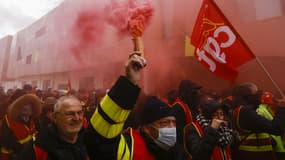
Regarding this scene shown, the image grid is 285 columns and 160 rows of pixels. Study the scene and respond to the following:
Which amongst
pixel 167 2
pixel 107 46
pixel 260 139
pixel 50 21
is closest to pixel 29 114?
pixel 260 139

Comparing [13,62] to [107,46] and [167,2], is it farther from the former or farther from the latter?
[167,2]

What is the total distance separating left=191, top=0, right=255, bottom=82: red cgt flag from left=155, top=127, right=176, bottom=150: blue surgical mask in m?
2.31

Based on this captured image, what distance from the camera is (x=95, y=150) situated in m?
1.39

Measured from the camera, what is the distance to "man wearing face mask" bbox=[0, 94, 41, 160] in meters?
3.30

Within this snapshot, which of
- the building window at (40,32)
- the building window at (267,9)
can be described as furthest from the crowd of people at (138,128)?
the building window at (40,32)

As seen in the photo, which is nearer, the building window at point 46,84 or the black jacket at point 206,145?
the black jacket at point 206,145

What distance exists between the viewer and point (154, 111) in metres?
2.10

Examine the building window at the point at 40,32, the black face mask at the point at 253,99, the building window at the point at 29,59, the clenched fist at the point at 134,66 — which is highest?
the building window at the point at 40,32

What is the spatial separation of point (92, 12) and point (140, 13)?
7.36 metres

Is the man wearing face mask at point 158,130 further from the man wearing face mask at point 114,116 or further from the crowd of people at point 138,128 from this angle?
the man wearing face mask at point 114,116

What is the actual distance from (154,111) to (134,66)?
80 cm

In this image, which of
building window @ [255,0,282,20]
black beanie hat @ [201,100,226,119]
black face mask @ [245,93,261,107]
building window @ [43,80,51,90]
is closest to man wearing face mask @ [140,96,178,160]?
black beanie hat @ [201,100,226,119]

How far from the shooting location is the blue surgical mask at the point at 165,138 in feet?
6.57

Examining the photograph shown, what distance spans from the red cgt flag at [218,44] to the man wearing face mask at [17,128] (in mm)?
2528
